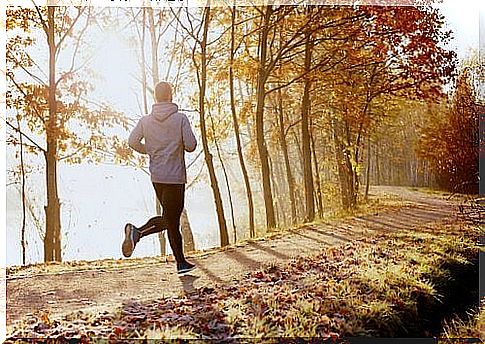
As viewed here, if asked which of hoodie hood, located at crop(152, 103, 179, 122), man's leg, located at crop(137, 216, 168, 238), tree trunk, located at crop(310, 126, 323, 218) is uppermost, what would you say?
hoodie hood, located at crop(152, 103, 179, 122)

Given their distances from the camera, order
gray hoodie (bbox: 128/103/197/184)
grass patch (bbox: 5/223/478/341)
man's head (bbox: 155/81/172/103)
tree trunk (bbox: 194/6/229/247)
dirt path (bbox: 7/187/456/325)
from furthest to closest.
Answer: tree trunk (bbox: 194/6/229/247) < man's head (bbox: 155/81/172/103) < gray hoodie (bbox: 128/103/197/184) < dirt path (bbox: 7/187/456/325) < grass patch (bbox: 5/223/478/341)

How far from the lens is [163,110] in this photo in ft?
10.3

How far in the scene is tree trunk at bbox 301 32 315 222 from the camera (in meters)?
3.53

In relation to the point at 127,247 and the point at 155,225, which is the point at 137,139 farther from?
the point at 127,247

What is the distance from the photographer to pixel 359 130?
3.61 metres

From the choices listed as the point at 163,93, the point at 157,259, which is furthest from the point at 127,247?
the point at 163,93

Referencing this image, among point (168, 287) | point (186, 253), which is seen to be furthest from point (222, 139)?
point (168, 287)

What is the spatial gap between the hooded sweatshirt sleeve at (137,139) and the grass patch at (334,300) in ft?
2.39

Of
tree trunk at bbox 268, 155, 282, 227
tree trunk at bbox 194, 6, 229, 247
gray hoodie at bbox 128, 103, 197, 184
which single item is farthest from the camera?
tree trunk at bbox 268, 155, 282, 227

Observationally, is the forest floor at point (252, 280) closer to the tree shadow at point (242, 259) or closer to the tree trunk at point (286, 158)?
the tree shadow at point (242, 259)

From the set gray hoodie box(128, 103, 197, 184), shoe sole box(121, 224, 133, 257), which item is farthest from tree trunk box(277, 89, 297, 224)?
shoe sole box(121, 224, 133, 257)

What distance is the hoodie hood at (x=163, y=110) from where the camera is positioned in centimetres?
313

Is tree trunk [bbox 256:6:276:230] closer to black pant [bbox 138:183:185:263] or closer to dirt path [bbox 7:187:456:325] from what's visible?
dirt path [bbox 7:187:456:325]

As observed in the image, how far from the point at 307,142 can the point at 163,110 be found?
86 centimetres
